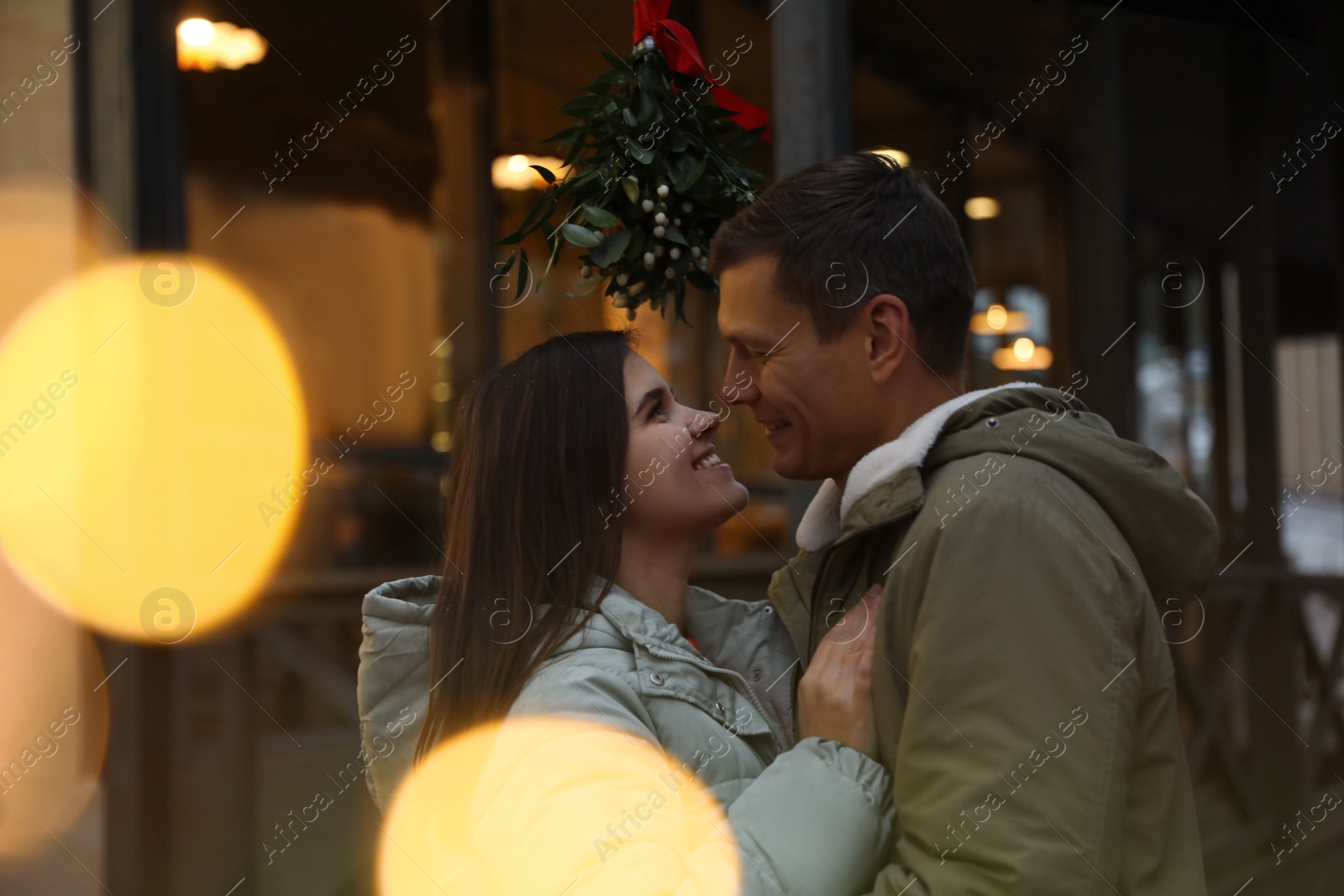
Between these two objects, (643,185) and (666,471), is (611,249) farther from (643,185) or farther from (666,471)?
(666,471)

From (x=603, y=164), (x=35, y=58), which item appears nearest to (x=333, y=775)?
(x=35, y=58)

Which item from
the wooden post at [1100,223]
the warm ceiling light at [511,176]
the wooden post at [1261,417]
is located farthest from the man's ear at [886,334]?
the warm ceiling light at [511,176]

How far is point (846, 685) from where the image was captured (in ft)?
5.00

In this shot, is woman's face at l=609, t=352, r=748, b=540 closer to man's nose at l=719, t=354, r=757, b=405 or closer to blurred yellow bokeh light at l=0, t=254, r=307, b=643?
man's nose at l=719, t=354, r=757, b=405

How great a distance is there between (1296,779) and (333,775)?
3872mm

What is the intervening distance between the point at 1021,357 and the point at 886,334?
9508 mm

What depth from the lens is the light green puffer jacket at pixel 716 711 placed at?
55.9 inches

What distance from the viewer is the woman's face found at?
6.03 feet

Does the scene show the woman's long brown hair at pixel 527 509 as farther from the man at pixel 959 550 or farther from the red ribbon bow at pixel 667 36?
the red ribbon bow at pixel 667 36

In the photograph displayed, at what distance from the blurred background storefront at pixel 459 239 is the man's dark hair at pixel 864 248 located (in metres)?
0.65

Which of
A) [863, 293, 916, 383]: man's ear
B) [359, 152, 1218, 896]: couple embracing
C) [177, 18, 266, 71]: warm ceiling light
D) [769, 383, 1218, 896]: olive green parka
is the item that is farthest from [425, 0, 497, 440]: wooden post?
[769, 383, 1218, 896]: olive green parka

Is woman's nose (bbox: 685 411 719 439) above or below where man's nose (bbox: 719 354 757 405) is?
below

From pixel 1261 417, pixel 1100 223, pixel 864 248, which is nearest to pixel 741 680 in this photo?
pixel 864 248

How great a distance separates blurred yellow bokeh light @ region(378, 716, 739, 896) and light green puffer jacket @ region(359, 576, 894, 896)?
0.04 metres
